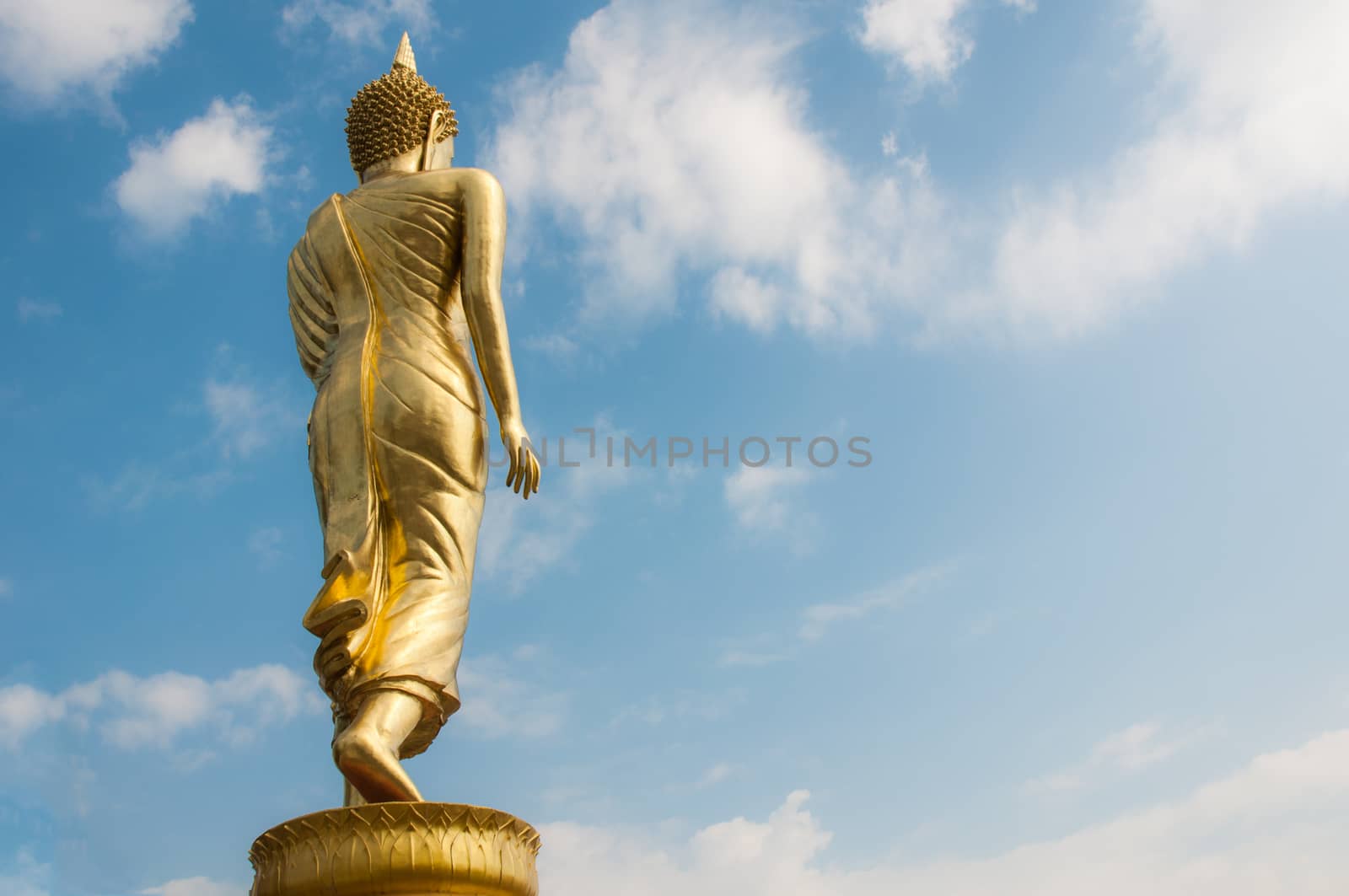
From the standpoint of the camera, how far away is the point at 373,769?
5.41 metres

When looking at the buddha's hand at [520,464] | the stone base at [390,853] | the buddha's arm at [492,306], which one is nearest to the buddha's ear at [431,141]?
the buddha's arm at [492,306]

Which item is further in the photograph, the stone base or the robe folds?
the robe folds

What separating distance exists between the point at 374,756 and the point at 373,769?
49 millimetres

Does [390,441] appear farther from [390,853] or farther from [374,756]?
[390,853]

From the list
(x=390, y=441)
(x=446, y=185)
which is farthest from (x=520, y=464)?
(x=446, y=185)

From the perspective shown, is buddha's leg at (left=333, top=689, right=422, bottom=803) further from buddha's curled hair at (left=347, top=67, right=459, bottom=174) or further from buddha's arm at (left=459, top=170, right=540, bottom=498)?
buddha's curled hair at (left=347, top=67, right=459, bottom=174)

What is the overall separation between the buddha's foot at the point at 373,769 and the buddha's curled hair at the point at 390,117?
11.6 feet

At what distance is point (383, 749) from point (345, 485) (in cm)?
150

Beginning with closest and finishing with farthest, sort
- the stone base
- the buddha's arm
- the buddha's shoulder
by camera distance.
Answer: the stone base → the buddha's arm → the buddha's shoulder

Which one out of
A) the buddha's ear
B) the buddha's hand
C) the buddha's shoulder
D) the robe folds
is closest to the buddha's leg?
the robe folds

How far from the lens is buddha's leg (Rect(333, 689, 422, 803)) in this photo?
541 cm

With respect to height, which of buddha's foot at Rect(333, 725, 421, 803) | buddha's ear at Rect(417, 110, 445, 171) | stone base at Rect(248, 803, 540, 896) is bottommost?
stone base at Rect(248, 803, 540, 896)

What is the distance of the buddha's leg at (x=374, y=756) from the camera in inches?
213

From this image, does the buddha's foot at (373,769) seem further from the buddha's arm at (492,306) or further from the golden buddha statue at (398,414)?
the buddha's arm at (492,306)
